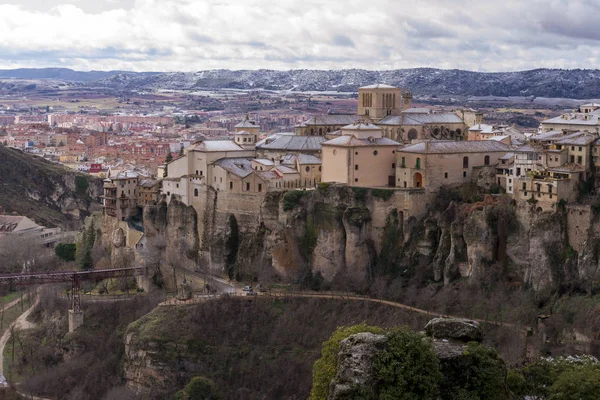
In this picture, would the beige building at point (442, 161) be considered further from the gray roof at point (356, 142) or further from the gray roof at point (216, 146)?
the gray roof at point (216, 146)

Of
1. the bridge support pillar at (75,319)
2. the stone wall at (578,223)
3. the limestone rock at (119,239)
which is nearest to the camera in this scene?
the stone wall at (578,223)

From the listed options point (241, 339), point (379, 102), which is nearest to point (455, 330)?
point (241, 339)

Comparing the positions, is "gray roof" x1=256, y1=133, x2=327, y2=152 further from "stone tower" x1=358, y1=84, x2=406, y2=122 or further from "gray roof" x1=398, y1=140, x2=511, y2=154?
"gray roof" x1=398, y1=140, x2=511, y2=154

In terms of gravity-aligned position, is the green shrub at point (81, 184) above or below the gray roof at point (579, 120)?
below

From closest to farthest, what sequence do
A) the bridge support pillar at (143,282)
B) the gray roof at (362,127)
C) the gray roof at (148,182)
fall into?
the gray roof at (362,127), the bridge support pillar at (143,282), the gray roof at (148,182)

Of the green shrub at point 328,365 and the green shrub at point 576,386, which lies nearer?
the green shrub at point 576,386

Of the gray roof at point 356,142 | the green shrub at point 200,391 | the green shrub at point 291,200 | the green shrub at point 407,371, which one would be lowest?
the green shrub at point 200,391

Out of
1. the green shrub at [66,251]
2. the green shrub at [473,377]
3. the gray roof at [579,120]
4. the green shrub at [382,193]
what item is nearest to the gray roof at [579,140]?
the gray roof at [579,120]

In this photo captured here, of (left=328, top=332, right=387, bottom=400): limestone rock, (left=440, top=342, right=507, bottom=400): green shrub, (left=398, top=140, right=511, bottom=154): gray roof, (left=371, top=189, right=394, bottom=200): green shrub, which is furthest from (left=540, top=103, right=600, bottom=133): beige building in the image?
(left=328, top=332, right=387, bottom=400): limestone rock
